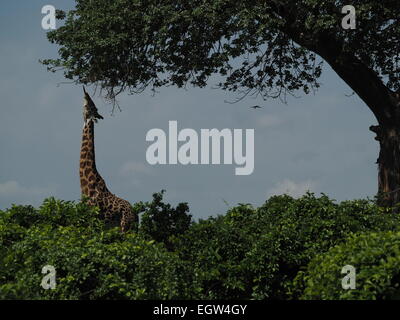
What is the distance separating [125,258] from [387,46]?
1341 cm

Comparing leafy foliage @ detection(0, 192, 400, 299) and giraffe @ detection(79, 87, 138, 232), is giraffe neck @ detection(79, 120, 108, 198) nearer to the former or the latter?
giraffe @ detection(79, 87, 138, 232)

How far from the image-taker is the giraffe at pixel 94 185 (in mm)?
16922

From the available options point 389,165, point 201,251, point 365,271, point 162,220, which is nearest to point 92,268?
point 201,251

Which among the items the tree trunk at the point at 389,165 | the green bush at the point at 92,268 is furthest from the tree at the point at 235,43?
the green bush at the point at 92,268

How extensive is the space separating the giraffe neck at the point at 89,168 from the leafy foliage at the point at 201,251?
1337 mm

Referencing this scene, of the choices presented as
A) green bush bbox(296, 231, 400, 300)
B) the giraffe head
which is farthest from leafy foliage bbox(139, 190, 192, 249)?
green bush bbox(296, 231, 400, 300)

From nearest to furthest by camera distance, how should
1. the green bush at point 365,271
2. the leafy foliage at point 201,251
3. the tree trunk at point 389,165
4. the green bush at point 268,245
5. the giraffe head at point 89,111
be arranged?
the green bush at point 365,271
the leafy foliage at point 201,251
the green bush at point 268,245
the giraffe head at point 89,111
the tree trunk at point 389,165

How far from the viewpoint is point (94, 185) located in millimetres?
17266

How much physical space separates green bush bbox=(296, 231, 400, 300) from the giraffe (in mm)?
8582

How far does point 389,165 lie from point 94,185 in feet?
27.5

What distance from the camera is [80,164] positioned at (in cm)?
1775

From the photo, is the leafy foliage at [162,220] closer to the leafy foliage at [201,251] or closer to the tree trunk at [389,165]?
the leafy foliage at [201,251]
